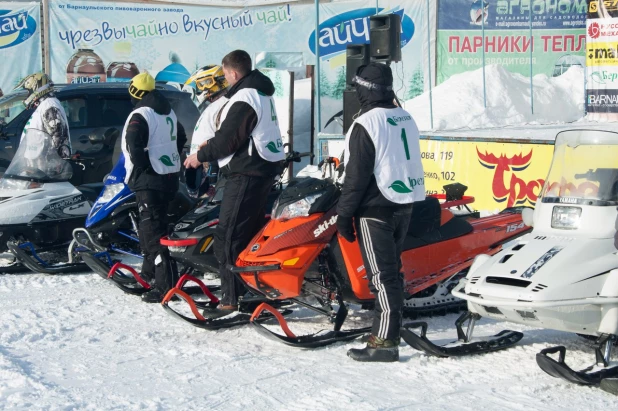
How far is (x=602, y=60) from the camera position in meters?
16.6

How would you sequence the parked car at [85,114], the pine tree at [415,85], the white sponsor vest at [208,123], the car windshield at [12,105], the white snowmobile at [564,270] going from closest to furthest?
1. the white snowmobile at [564,270]
2. the white sponsor vest at [208,123]
3. the parked car at [85,114]
4. the car windshield at [12,105]
5. the pine tree at [415,85]

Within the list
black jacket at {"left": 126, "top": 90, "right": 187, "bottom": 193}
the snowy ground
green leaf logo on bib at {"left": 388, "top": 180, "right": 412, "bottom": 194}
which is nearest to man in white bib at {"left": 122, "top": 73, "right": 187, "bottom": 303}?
black jacket at {"left": 126, "top": 90, "right": 187, "bottom": 193}

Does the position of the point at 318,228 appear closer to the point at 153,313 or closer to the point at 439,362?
the point at 439,362

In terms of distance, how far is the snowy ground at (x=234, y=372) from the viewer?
438 cm

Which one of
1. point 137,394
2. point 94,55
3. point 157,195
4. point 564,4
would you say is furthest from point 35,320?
point 564,4

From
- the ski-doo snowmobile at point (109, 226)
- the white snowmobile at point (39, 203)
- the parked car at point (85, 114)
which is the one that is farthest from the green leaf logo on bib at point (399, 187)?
the parked car at point (85, 114)

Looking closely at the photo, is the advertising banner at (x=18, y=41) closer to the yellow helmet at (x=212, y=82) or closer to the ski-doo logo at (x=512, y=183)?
the ski-doo logo at (x=512, y=183)

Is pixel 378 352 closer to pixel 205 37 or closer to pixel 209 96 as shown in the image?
pixel 209 96

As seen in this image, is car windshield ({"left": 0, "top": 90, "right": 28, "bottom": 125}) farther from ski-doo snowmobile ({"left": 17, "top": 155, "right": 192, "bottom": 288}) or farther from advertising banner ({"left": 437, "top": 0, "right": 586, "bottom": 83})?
advertising banner ({"left": 437, "top": 0, "right": 586, "bottom": 83})

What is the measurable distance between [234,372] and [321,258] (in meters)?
1.10

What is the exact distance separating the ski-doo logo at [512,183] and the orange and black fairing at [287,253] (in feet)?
15.2

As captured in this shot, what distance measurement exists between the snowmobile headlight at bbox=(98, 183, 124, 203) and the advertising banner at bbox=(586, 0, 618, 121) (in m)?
11.6

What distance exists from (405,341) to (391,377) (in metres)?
0.47

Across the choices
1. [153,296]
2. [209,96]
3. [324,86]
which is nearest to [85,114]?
[209,96]
